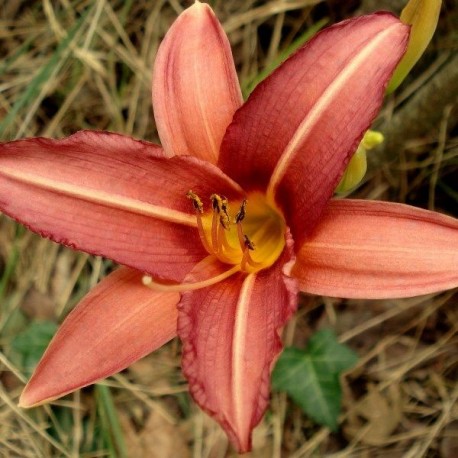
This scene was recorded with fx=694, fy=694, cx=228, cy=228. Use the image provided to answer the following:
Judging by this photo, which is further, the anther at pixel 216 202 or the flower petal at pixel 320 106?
the anther at pixel 216 202

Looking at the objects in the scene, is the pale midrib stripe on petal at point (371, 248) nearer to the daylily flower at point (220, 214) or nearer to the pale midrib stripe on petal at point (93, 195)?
the daylily flower at point (220, 214)

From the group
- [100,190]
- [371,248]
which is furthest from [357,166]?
[100,190]

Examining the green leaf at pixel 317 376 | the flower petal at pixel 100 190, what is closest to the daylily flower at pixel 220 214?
the flower petal at pixel 100 190

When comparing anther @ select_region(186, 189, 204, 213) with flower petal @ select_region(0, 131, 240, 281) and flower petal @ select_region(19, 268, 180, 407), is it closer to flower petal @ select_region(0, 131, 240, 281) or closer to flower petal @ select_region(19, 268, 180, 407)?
flower petal @ select_region(0, 131, 240, 281)

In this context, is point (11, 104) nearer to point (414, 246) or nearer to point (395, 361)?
point (395, 361)

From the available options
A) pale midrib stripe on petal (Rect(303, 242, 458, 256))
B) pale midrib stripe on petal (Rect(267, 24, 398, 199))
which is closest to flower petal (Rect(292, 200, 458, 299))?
pale midrib stripe on petal (Rect(303, 242, 458, 256))

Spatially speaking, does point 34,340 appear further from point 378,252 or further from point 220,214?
point 378,252
